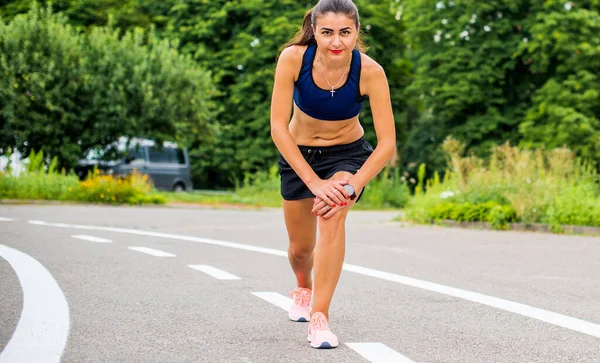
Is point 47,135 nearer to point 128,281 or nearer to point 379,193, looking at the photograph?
point 379,193

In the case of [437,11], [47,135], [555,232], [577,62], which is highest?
[437,11]

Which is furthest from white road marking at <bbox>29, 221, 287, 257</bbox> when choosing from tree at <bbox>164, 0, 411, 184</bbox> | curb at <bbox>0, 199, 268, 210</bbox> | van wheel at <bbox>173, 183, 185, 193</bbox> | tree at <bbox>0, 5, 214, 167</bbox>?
tree at <bbox>164, 0, 411, 184</bbox>

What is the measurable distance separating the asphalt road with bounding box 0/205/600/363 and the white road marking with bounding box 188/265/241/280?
3 centimetres

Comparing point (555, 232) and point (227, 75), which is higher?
point (227, 75)

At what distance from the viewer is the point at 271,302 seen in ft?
A: 21.4

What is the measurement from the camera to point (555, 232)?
14906mm

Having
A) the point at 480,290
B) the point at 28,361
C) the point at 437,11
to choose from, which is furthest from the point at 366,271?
the point at 437,11

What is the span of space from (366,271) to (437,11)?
1265 inches

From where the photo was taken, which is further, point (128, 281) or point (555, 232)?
point (555, 232)

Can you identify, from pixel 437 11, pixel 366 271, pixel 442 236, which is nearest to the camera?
pixel 366 271

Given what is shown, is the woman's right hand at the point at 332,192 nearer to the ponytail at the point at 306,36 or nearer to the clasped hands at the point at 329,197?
the clasped hands at the point at 329,197

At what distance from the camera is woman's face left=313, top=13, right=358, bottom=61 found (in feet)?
16.2

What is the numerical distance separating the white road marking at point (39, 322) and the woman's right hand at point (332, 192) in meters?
1.51

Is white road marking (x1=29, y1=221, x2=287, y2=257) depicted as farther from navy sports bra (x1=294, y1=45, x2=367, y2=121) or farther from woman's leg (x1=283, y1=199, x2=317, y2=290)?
navy sports bra (x1=294, y1=45, x2=367, y2=121)
